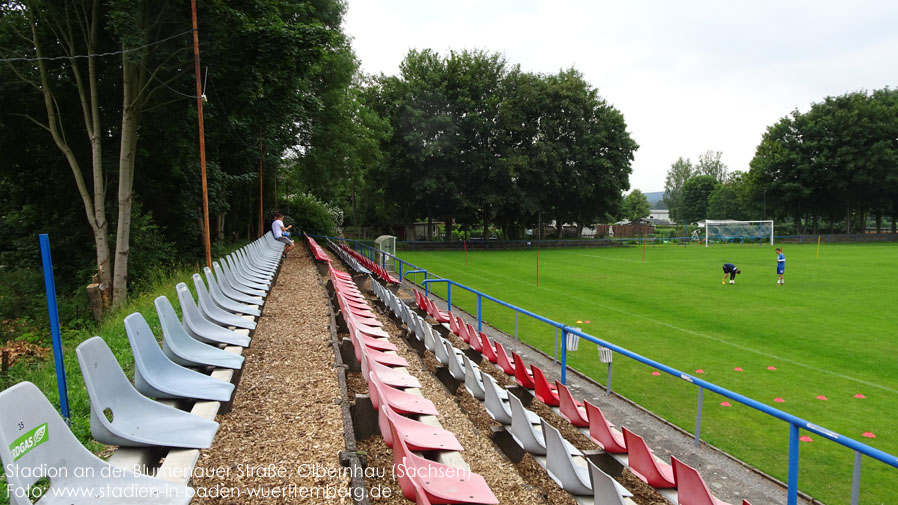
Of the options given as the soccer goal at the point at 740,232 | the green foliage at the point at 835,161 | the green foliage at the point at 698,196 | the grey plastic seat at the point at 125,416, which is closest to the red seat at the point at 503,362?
the grey plastic seat at the point at 125,416

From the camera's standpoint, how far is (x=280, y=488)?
305 cm

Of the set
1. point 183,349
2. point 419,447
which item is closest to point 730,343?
point 419,447

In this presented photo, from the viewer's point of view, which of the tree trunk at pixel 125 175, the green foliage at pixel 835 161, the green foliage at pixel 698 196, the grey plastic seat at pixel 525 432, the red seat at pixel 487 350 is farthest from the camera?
the green foliage at pixel 698 196

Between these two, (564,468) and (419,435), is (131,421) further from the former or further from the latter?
(564,468)

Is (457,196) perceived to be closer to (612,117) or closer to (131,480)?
(612,117)

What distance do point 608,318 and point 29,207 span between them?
68.0 feet

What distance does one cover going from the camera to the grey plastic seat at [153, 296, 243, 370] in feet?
13.1

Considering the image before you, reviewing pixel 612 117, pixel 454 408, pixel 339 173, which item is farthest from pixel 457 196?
pixel 454 408

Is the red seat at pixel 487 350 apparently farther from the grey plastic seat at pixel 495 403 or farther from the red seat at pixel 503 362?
the grey plastic seat at pixel 495 403

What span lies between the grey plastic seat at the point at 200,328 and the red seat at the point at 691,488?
12.9 ft

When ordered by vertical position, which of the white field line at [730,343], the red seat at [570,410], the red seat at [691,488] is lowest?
the white field line at [730,343]

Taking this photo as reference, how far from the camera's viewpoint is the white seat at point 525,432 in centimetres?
425

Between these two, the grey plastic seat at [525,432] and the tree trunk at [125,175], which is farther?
the tree trunk at [125,175]

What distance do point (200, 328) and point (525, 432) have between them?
3.23m
